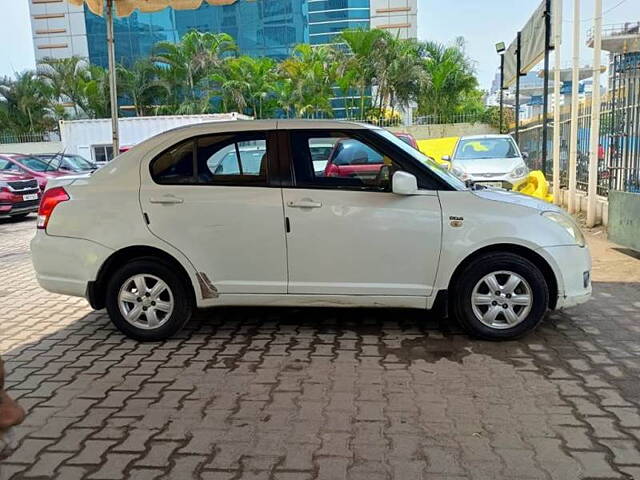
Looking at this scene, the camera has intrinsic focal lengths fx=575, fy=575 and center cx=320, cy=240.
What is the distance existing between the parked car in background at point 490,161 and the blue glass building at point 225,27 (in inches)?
1361

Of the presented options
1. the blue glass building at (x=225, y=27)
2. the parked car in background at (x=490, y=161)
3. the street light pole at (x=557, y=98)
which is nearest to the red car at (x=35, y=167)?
the parked car in background at (x=490, y=161)

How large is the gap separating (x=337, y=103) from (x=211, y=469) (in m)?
31.7

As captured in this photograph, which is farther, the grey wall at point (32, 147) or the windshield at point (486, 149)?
the grey wall at point (32, 147)

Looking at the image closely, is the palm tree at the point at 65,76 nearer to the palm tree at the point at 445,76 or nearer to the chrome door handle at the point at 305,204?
the palm tree at the point at 445,76

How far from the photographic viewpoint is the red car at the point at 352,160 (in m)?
4.60

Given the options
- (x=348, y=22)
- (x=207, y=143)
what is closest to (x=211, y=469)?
(x=207, y=143)

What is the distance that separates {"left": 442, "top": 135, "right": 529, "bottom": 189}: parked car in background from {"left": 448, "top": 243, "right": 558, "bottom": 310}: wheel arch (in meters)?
7.01

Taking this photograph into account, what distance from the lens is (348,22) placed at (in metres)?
44.4

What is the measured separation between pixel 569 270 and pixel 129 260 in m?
3.48

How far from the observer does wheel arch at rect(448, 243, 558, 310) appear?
4.42m

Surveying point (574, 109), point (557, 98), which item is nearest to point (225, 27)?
point (557, 98)

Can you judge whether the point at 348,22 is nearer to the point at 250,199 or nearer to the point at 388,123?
the point at 388,123

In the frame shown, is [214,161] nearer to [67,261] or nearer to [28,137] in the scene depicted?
[67,261]

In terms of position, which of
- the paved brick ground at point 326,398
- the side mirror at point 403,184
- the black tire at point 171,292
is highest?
the side mirror at point 403,184
